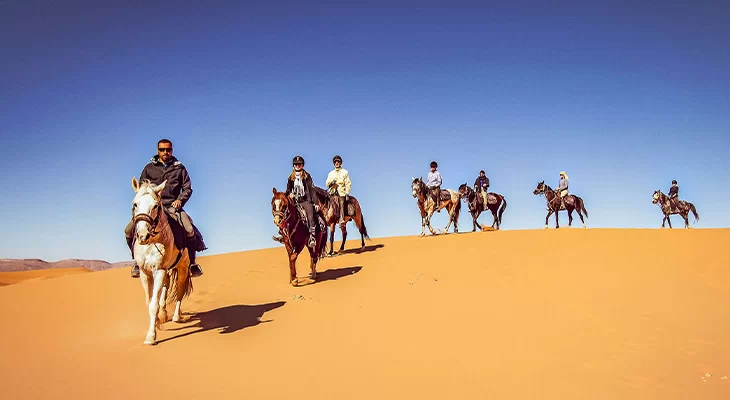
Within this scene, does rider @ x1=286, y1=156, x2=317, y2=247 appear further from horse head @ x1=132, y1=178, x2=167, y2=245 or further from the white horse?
horse head @ x1=132, y1=178, x2=167, y2=245

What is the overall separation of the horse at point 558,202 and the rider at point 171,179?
21279 millimetres

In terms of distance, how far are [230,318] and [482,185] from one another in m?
18.3

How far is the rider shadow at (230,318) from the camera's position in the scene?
8172 mm

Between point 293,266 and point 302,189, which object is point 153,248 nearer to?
point 293,266

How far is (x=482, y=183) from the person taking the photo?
24750mm

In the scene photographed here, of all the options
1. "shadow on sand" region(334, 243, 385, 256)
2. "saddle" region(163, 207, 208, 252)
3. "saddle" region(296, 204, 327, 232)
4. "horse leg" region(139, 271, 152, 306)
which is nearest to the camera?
"horse leg" region(139, 271, 152, 306)

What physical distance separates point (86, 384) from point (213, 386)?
1573mm

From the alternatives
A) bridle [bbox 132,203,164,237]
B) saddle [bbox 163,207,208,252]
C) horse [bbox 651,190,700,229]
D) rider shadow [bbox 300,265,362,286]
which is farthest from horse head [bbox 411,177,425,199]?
horse [bbox 651,190,700,229]

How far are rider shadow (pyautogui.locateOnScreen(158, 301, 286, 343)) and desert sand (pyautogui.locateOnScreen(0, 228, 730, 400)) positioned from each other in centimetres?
6

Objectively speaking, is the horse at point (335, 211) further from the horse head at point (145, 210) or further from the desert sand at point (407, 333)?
the horse head at point (145, 210)

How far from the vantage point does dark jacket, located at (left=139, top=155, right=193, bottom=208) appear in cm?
827

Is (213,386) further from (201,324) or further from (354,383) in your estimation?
(201,324)

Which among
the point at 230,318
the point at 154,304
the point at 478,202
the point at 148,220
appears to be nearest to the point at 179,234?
the point at 154,304

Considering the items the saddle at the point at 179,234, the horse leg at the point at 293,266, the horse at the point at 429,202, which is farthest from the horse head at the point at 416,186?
the saddle at the point at 179,234
